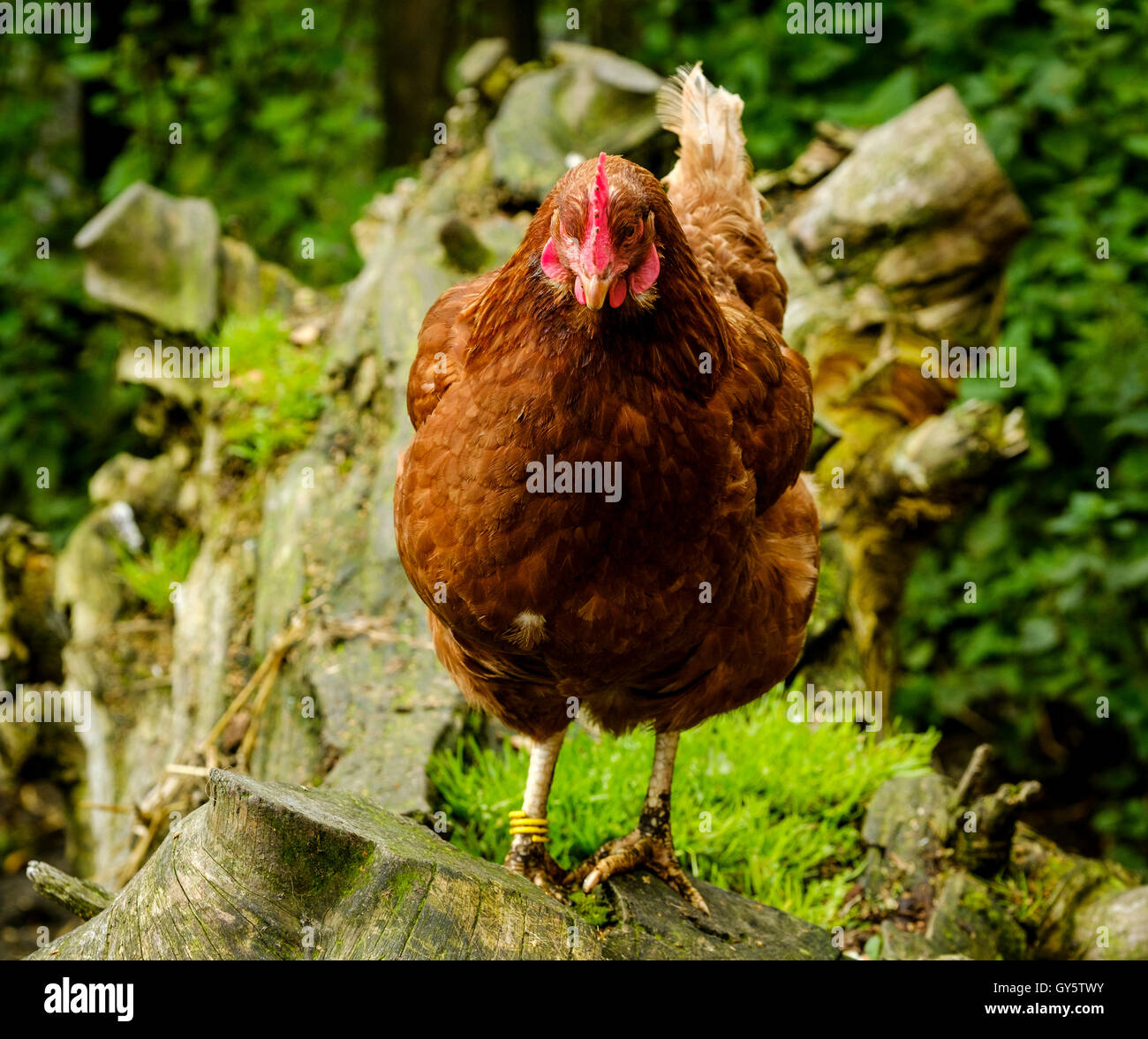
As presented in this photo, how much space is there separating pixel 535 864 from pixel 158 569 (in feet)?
9.59

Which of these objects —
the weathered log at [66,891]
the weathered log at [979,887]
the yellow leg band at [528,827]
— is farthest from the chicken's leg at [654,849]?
the weathered log at [66,891]

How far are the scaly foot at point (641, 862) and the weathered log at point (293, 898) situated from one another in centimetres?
71

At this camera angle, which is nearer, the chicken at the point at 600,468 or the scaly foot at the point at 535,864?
the chicken at the point at 600,468

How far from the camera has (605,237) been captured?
7.20 feet

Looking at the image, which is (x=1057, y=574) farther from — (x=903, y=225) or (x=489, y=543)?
(x=489, y=543)

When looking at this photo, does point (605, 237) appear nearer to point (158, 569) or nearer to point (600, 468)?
point (600, 468)

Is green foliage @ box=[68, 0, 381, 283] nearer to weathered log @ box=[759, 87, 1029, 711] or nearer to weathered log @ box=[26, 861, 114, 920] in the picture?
weathered log @ box=[759, 87, 1029, 711]

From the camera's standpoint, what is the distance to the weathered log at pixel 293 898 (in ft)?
6.73

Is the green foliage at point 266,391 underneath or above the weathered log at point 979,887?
above

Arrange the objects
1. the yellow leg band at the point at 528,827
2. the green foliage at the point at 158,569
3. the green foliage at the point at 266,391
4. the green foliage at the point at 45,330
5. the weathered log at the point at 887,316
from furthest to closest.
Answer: the green foliage at the point at 45,330
the green foliage at the point at 158,569
the green foliage at the point at 266,391
the weathered log at the point at 887,316
the yellow leg band at the point at 528,827

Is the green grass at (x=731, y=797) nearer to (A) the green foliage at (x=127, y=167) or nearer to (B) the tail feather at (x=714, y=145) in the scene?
(B) the tail feather at (x=714, y=145)

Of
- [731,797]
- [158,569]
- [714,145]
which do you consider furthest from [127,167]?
[731,797]

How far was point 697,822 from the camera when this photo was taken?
137 inches

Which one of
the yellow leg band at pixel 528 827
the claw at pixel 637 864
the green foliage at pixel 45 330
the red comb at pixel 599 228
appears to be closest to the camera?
the red comb at pixel 599 228
